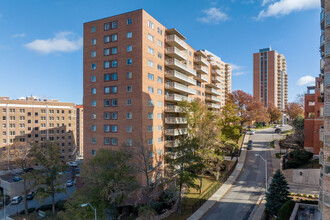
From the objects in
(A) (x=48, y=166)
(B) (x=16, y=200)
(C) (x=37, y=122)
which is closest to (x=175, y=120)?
(A) (x=48, y=166)

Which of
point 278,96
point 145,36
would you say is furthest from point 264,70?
point 145,36

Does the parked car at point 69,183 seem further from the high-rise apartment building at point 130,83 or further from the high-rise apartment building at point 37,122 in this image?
the high-rise apartment building at point 130,83

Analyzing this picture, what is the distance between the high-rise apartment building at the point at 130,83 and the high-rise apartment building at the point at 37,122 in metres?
44.8

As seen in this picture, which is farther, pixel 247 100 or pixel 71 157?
pixel 71 157

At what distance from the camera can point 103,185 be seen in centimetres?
2691

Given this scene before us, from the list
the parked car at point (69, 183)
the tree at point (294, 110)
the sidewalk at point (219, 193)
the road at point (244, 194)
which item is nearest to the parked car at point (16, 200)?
the parked car at point (69, 183)

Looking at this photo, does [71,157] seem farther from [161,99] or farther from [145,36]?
[145,36]

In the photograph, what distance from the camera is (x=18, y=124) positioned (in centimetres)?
7225

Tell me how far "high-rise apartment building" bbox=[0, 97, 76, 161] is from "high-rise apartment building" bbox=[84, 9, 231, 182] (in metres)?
44.8

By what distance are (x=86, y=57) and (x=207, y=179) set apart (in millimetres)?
33857

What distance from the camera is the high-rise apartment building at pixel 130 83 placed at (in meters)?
36.0

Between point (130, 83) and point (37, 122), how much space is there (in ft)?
187

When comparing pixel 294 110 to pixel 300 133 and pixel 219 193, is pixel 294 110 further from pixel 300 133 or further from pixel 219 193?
pixel 219 193

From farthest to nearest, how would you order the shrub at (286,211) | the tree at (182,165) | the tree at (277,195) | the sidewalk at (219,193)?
the tree at (182,165)
the sidewalk at (219,193)
the tree at (277,195)
the shrub at (286,211)
